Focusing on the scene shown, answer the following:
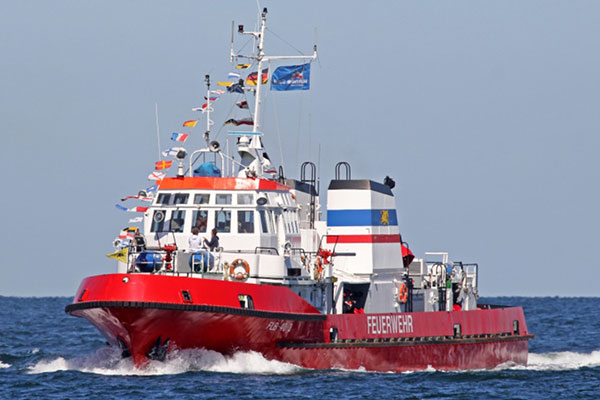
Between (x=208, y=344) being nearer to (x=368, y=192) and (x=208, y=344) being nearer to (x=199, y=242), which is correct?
(x=199, y=242)

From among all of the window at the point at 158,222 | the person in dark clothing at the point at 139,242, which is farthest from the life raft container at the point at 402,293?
the person in dark clothing at the point at 139,242

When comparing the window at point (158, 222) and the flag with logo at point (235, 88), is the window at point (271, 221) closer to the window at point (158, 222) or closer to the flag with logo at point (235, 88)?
the window at point (158, 222)

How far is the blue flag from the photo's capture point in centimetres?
3262

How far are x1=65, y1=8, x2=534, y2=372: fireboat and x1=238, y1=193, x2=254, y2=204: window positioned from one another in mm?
29

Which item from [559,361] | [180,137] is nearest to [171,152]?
[180,137]

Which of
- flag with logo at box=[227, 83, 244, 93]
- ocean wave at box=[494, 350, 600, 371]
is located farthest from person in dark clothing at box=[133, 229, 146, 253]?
ocean wave at box=[494, 350, 600, 371]

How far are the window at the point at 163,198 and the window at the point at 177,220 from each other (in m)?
0.42

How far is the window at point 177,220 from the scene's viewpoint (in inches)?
1158

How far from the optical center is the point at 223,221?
2928 cm

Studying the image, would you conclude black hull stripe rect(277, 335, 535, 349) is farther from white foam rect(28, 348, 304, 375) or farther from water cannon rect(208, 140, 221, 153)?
water cannon rect(208, 140, 221, 153)

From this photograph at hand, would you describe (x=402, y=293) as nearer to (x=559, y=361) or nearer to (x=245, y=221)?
(x=245, y=221)

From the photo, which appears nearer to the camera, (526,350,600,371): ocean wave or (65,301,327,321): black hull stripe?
(65,301,327,321): black hull stripe

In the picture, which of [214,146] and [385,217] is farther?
[385,217]

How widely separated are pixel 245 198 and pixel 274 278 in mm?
2360
